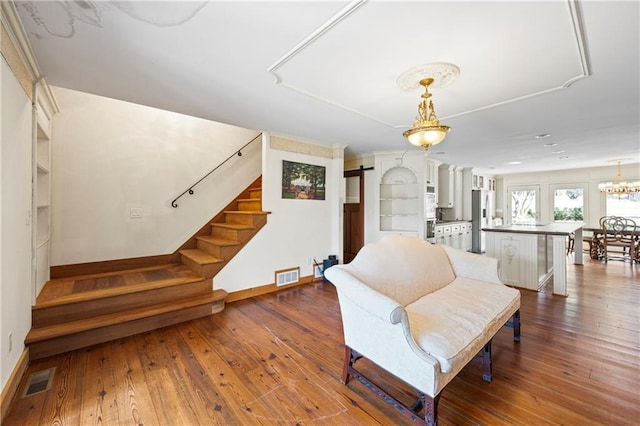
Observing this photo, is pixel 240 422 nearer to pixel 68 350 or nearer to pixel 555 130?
pixel 68 350

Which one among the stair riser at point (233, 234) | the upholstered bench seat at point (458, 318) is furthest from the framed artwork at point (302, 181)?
the upholstered bench seat at point (458, 318)

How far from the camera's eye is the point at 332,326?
9.21 feet

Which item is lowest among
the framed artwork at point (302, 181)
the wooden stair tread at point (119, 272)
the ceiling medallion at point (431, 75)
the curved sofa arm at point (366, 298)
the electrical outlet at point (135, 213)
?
the wooden stair tread at point (119, 272)

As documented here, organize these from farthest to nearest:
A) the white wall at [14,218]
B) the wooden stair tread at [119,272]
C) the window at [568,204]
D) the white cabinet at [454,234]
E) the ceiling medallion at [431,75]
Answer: the window at [568,204] < the white cabinet at [454,234] < the wooden stair tread at [119,272] < the ceiling medallion at [431,75] < the white wall at [14,218]

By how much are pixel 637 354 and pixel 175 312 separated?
4.31 m

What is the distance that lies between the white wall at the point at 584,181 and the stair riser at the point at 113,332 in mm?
10033

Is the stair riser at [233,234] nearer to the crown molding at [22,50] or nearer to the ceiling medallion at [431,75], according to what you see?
the crown molding at [22,50]

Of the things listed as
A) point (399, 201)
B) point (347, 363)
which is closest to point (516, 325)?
point (347, 363)

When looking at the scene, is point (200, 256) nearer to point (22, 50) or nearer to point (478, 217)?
point (22, 50)

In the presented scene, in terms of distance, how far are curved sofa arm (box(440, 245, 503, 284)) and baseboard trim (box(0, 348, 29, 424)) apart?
3.60 m

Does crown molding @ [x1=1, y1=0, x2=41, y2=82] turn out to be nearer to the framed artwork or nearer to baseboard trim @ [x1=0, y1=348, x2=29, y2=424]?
baseboard trim @ [x1=0, y1=348, x2=29, y2=424]

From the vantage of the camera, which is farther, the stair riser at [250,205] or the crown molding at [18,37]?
the stair riser at [250,205]

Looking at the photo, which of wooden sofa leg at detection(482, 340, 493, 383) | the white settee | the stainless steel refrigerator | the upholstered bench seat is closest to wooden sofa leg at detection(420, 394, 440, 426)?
the white settee

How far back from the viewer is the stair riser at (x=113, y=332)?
86.4 inches
